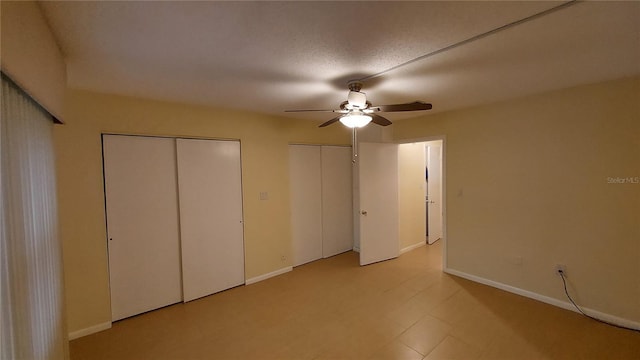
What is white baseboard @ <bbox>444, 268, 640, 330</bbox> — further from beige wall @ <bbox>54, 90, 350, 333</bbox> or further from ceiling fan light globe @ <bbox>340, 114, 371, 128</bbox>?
beige wall @ <bbox>54, 90, 350, 333</bbox>

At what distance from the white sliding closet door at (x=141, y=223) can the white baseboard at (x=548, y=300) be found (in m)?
3.64

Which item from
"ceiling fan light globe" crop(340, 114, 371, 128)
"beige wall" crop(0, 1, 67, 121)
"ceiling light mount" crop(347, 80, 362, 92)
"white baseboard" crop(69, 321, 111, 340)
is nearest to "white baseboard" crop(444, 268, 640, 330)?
"ceiling fan light globe" crop(340, 114, 371, 128)

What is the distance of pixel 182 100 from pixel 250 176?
3.89 ft

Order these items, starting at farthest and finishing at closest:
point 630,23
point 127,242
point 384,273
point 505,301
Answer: point 384,273 → point 505,301 → point 127,242 → point 630,23

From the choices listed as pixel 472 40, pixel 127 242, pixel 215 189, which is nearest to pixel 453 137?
pixel 472 40

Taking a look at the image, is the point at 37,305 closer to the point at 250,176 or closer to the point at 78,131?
the point at 78,131

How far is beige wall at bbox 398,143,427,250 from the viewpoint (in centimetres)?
448

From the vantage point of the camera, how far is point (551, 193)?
2.79 m

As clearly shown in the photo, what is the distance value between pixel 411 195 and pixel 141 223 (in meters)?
4.02

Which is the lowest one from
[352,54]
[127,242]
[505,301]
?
[505,301]

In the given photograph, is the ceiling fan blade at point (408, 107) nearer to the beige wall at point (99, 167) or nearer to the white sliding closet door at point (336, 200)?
the beige wall at point (99, 167)

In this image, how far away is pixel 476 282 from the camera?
340 centimetres

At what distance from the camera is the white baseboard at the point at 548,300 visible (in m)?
2.41

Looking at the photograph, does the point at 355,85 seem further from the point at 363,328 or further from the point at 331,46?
the point at 363,328
